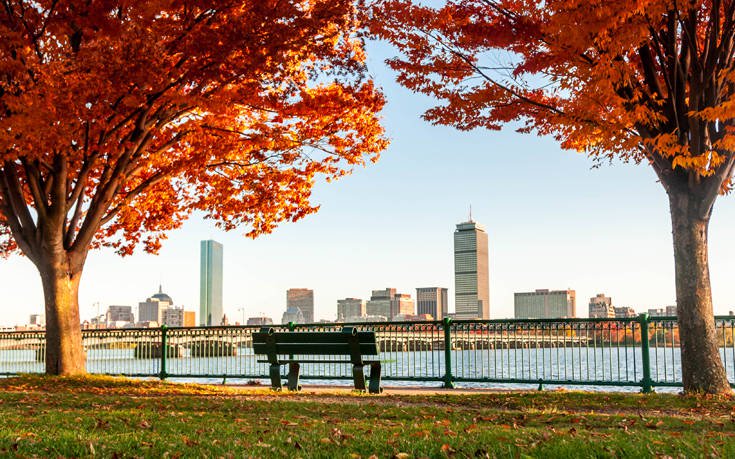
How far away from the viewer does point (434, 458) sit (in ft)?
17.3

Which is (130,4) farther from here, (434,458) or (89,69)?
(434,458)

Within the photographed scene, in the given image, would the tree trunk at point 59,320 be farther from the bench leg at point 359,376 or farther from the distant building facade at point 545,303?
the distant building facade at point 545,303

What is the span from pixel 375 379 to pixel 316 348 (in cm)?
108

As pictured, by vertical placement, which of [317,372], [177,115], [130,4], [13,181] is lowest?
[317,372]

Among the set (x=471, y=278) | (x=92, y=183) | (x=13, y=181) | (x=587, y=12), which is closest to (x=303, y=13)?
(x=587, y=12)

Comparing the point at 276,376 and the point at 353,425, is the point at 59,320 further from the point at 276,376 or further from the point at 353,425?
the point at 353,425

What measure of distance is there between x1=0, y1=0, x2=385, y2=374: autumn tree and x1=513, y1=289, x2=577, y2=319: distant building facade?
138 meters

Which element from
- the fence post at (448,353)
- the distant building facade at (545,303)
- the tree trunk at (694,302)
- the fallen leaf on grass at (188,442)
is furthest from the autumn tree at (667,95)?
the distant building facade at (545,303)

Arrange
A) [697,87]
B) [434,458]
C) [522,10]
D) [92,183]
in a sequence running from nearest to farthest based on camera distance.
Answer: [434,458]
[697,87]
[522,10]
[92,183]

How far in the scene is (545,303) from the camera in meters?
156

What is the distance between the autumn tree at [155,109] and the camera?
13.3m

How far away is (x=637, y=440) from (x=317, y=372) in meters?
9.94

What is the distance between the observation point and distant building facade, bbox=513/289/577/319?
499 feet

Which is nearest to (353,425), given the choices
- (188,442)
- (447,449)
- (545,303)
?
(188,442)
